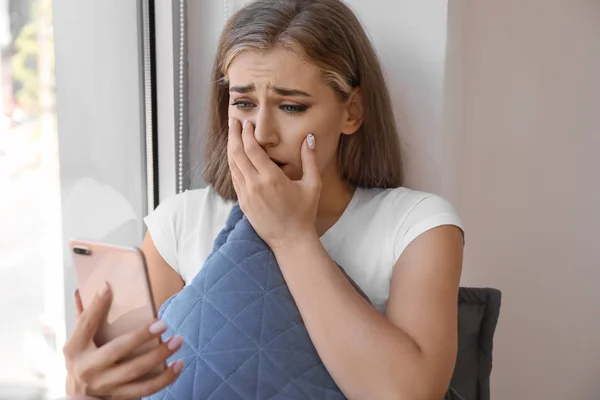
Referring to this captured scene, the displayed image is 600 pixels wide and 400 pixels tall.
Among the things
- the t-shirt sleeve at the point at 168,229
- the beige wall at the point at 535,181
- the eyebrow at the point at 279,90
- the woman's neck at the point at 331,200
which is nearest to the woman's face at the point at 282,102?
the eyebrow at the point at 279,90

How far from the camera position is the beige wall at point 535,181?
1.35m

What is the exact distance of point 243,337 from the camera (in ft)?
2.93

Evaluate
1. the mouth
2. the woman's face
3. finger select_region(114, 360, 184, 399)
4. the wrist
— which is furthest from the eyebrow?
finger select_region(114, 360, 184, 399)

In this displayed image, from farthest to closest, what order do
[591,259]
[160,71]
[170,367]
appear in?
[591,259], [160,71], [170,367]

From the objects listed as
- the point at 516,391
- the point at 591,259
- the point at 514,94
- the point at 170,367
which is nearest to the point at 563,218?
the point at 591,259

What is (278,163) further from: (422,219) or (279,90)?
(422,219)

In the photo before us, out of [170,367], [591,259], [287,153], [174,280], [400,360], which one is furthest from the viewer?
[591,259]

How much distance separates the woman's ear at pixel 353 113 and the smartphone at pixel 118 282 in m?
0.52

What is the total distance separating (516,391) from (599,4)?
0.87 meters

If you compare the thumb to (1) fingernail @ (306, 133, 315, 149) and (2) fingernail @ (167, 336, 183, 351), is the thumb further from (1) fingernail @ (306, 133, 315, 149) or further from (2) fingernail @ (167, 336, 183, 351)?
(2) fingernail @ (167, 336, 183, 351)

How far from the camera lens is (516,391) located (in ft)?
4.84

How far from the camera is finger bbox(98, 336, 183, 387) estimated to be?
0.75 m

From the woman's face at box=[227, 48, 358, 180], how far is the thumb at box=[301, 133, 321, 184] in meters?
0.01

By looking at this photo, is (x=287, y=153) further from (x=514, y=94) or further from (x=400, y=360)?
(x=514, y=94)
